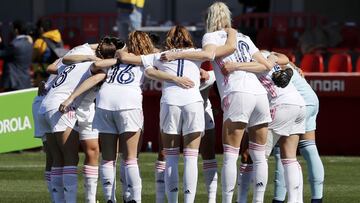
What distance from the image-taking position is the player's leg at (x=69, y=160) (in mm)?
14492

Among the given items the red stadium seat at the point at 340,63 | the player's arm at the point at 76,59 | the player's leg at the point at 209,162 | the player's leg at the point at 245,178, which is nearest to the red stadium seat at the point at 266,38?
the red stadium seat at the point at 340,63

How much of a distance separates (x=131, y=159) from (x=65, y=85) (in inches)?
42.9

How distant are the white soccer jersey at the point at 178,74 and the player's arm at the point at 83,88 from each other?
1.77ft

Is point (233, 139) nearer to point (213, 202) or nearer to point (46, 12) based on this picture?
point (213, 202)

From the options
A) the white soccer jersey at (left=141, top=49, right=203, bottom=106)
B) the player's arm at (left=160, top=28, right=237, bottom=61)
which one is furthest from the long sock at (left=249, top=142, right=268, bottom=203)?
the player's arm at (left=160, top=28, right=237, bottom=61)

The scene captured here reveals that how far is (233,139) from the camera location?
1401cm

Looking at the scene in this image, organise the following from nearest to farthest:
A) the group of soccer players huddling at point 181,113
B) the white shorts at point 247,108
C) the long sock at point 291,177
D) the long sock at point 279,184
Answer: the white shorts at point 247,108 < the group of soccer players huddling at point 181,113 < the long sock at point 291,177 < the long sock at point 279,184

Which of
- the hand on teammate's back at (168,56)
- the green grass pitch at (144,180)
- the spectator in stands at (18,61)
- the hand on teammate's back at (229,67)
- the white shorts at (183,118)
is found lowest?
the green grass pitch at (144,180)

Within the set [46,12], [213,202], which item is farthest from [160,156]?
[46,12]

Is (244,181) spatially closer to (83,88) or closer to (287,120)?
(287,120)

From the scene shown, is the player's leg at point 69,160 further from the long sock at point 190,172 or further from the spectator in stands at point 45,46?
the spectator in stands at point 45,46

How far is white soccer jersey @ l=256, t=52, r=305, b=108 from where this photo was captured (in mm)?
14531

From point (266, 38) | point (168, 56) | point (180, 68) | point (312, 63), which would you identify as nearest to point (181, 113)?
point (180, 68)

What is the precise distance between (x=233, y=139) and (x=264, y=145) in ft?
1.14
